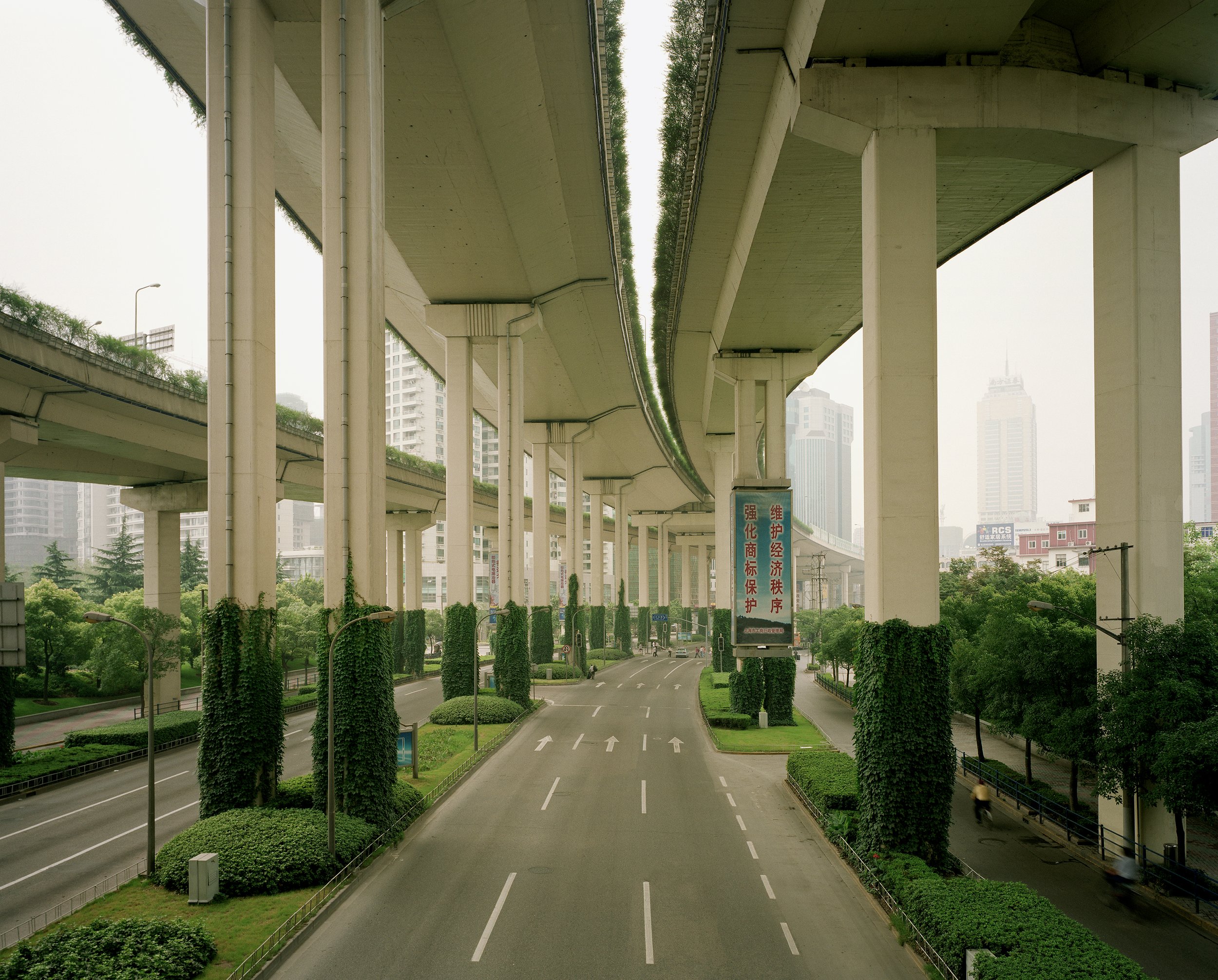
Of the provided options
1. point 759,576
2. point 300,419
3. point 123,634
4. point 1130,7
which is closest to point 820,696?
point 759,576

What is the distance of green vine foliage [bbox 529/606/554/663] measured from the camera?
5600 centimetres

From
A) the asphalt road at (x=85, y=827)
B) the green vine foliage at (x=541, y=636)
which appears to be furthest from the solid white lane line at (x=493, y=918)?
the green vine foliage at (x=541, y=636)

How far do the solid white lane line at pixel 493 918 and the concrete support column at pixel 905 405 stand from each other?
9.70 m

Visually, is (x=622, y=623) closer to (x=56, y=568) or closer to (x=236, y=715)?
(x=56, y=568)

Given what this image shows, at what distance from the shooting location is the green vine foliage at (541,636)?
184 feet

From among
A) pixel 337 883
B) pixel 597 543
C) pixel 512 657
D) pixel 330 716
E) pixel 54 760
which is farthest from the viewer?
pixel 597 543

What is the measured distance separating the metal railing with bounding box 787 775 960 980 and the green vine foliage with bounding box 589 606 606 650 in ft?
193

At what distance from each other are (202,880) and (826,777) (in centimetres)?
1687

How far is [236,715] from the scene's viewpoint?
1945cm

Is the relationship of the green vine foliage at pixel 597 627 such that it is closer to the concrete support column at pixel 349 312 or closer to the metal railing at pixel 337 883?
the metal railing at pixel 337 883

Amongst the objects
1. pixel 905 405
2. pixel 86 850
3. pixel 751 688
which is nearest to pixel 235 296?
pixel 86 850

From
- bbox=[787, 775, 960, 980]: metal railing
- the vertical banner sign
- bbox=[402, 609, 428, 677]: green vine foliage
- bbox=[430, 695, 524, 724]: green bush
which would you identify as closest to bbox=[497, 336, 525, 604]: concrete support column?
bbox=[430, 695, 524, 724]: green bush

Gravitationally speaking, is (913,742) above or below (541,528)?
below

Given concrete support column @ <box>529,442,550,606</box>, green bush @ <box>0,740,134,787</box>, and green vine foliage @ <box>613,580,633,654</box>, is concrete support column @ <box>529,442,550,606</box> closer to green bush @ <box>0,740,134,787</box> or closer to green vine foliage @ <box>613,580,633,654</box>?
green vine foliage @ <box>613,580,633,654</box>
